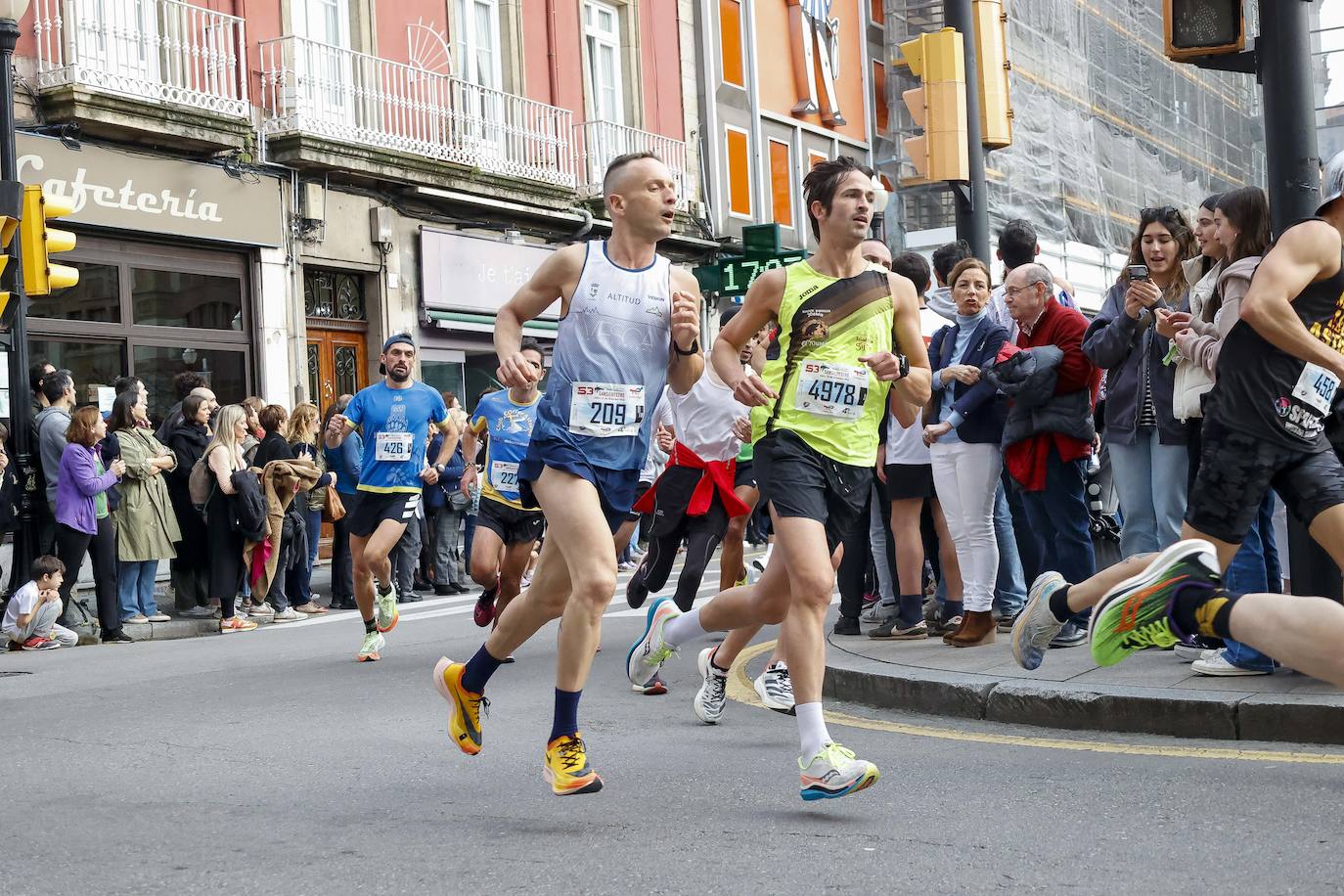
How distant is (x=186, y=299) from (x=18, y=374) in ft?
21.5

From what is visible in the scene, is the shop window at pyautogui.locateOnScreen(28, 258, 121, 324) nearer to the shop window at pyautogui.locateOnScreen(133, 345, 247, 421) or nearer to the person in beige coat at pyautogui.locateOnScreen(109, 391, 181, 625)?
the shop window at pyautogui.locateOnScreen(133, 345, 247, 421)

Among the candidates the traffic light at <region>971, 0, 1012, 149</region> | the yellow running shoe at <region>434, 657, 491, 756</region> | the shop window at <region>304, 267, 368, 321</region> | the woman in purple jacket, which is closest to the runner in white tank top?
the yellow running shoe at <region>434, 657, 491, 756</region>

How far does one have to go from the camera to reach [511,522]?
30.7 feet

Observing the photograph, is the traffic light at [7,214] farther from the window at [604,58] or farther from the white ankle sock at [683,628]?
the window at [604,58]

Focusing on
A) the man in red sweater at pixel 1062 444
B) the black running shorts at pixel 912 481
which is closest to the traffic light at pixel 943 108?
the black running shorts at pixel 912 481

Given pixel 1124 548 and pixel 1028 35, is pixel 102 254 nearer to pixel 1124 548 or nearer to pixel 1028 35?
pixel 1124 548

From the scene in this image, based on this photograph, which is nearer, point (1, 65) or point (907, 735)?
point (907, 735)

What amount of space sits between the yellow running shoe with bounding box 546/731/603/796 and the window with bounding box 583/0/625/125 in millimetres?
20908

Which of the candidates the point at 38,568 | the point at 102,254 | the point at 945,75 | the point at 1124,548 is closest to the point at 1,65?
the point at 38,568

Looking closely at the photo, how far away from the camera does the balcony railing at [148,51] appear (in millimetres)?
16688

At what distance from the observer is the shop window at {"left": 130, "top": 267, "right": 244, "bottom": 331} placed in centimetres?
1808

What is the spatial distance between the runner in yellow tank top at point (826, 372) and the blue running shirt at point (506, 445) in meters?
3.78

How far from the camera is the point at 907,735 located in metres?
6.32

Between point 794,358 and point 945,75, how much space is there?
6.75 m
